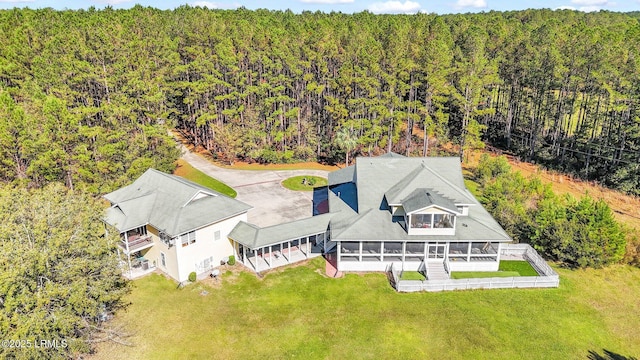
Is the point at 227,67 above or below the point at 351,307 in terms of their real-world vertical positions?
above

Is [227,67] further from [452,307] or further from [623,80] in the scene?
[623,80]

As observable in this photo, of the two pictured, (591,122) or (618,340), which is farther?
(591,122)

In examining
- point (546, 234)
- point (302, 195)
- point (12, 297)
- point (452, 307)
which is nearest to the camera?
point (12, 297)

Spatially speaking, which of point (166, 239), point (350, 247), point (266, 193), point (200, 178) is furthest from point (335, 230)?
point (200, 178)

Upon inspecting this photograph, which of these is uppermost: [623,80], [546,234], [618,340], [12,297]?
[623,80]

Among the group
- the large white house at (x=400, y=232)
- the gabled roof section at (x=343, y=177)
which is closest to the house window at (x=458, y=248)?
the large white house at (x=400, y=232)

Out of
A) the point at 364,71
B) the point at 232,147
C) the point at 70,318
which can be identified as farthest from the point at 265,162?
the point at 70,318

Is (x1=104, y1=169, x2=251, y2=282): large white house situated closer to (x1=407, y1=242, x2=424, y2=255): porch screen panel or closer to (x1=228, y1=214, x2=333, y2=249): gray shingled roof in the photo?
(x1=228, y1=214, x2=333, y2=249): gray shingled roof
